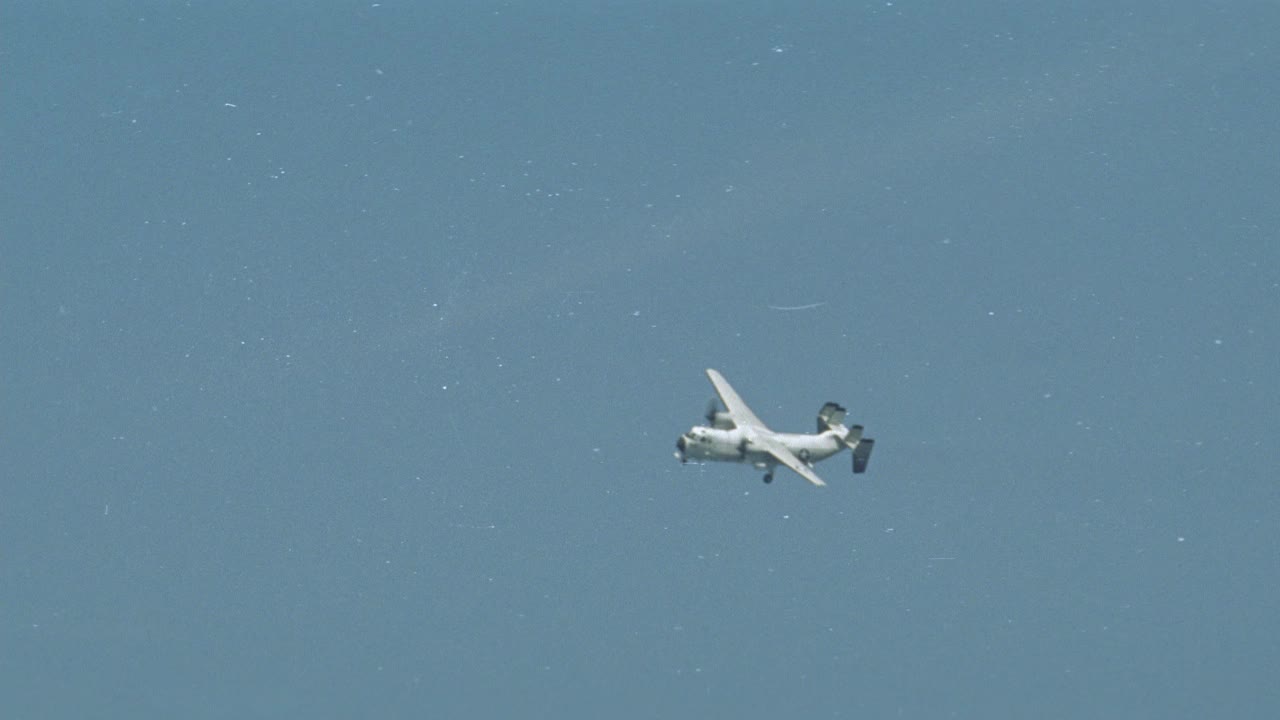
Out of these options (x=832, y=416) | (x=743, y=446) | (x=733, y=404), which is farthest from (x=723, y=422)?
(x=832, y=416)

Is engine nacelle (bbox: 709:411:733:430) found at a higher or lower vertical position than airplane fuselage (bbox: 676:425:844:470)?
higher

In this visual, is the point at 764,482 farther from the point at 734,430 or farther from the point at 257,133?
the point at 257,133

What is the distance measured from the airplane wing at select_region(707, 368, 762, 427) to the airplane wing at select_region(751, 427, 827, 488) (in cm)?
32

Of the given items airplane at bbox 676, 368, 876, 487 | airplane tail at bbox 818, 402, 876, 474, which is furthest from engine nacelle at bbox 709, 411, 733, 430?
airplane tail at bbox 818, 402, 876, 474

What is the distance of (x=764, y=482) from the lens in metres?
29.9

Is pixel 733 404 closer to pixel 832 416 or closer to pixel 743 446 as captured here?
pixel 743 446

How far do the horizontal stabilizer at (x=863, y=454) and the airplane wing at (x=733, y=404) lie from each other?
109 cm

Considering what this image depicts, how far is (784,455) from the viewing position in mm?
29078

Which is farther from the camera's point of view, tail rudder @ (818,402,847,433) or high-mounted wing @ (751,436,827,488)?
tail rudder @ (818,402,847,433)

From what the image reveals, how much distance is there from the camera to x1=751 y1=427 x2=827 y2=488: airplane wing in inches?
1135

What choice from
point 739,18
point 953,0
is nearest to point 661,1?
point 739,18

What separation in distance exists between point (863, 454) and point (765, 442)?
49.4 inches

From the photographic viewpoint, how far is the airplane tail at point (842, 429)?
29438mm

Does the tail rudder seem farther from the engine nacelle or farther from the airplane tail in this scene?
the engine nacelle
